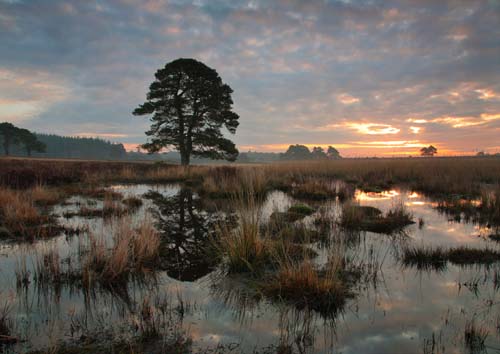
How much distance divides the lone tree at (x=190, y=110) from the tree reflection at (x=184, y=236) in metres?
14.8

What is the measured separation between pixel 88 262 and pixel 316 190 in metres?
10.00

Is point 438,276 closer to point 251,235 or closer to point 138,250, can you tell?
point 251,235

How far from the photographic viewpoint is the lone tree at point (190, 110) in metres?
23.6

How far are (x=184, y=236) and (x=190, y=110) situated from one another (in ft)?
66.6

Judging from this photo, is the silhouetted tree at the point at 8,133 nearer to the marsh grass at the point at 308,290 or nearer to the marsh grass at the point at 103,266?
the marsh grass at the point at 103,266

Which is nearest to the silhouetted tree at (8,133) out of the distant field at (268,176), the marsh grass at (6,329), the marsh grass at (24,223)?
the distant field at (268,176)

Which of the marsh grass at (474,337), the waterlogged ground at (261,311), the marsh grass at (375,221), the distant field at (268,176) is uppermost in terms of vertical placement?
the distant field at (268,176)

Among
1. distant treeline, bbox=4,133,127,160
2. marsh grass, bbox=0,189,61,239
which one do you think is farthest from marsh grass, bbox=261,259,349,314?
distant treeline, bbox=4,133,127,160

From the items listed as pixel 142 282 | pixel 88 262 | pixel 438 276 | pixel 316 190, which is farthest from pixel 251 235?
pixel 316 190

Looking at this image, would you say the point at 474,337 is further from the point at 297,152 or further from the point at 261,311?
the point at 297,152

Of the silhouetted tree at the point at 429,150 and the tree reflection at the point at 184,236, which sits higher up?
the silhouetted tree at the point at 429,150

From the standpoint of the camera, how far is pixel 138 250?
448cm

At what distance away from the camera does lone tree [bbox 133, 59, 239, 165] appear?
23641mm

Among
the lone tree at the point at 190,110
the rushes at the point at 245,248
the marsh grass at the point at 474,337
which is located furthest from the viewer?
the lone tree at the point at 190,110
